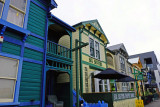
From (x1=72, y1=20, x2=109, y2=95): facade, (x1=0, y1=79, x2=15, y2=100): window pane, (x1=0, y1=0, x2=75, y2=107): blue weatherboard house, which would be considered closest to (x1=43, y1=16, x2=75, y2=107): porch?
(x1=0, y1=0, x2=75, y2=107): blue weatherboard house

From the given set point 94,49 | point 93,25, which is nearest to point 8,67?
point 94,49

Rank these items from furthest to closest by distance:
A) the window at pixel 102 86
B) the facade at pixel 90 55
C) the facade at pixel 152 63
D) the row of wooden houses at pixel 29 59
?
the facade at pixel 152 63, the window at pixel 102 86, the facade at pixel 90 55, the row of wooden houses at pixel 29 59

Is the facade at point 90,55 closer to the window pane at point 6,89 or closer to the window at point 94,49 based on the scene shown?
the window at point 94,49

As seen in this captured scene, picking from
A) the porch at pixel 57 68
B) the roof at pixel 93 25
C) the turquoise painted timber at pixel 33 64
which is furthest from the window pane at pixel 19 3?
the roof at pixel 93 25

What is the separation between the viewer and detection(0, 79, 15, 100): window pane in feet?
15.5

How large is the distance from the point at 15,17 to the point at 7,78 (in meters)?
2.87

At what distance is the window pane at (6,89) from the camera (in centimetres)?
473

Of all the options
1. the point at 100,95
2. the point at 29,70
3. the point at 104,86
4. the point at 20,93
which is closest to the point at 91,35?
the point at 104,86

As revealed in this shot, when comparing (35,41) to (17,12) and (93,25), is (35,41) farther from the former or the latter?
(93,25)

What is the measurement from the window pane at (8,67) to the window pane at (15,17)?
6.02 ft

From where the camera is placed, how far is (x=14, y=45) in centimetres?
550

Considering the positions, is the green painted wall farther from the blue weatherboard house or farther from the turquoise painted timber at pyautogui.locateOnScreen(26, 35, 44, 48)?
the turquoise painted timber at pyautogui.locateOnScreen(26, 35, 44, 48)

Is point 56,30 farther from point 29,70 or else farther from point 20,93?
point 20,93

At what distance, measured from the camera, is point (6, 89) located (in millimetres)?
4875
